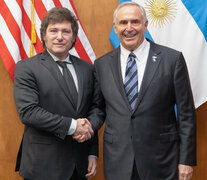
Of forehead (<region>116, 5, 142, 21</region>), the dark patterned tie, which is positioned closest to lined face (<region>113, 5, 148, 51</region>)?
forehead (<region>116, 5, 142, 21</region>)

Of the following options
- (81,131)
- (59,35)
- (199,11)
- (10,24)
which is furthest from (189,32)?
(10,24)

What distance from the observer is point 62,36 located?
1.81m

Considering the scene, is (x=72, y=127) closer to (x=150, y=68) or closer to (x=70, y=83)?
(x=70, y=83)

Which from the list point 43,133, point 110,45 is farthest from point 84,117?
point 110,45

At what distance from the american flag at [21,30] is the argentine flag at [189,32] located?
Result: 2.34 ft

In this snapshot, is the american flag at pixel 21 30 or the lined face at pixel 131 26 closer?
the lined face at pixel 131 26

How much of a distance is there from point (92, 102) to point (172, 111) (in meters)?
0.56

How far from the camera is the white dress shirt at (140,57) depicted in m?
1.72

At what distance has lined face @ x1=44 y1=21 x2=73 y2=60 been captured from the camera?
1.80 metres

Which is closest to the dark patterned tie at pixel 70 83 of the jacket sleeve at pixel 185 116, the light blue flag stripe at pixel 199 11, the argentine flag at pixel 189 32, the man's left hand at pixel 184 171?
the jacket sleeve at pixel 185 116

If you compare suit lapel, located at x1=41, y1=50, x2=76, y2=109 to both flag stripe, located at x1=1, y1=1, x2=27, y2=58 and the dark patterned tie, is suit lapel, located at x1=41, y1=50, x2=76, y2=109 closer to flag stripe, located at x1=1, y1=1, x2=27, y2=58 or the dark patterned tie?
the dark patterned tie

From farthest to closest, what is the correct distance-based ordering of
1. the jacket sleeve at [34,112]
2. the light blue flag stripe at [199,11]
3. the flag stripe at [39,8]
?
the flag stripe at [39,8] → the light blue flag stripe at [199,11] → the jacket sleeve at [34,112]

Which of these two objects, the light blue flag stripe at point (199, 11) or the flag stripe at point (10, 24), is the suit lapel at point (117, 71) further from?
the flag stripe at point (10, 24)

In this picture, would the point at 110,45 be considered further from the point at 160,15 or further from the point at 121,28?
the point at 121,28
